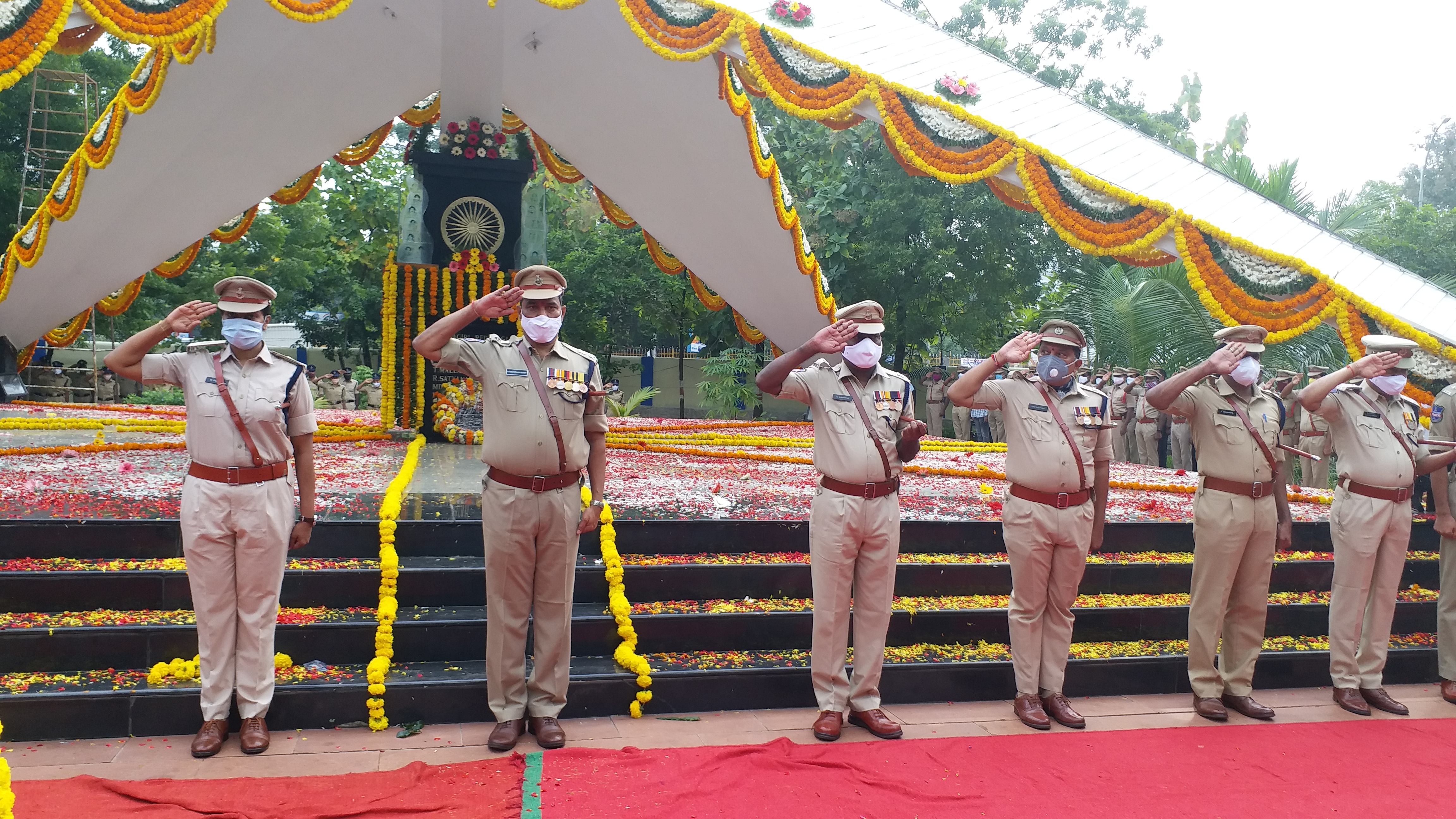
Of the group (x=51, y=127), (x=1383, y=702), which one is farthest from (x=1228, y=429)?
(x=51, y=127)

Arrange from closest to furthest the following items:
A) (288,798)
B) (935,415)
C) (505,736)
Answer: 1. (288,798)
2. (505,736)
3. (935,415)

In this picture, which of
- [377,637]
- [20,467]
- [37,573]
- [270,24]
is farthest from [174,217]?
[377,637]

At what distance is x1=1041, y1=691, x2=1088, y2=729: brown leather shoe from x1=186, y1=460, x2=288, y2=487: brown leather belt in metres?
3.30

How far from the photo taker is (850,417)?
12.6ft

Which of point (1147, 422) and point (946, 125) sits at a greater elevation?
point (946, 125)

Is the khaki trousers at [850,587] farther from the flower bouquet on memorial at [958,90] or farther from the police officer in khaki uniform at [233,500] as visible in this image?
the flower bouquet on memorial at [958,90]

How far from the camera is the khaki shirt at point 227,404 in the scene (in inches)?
134

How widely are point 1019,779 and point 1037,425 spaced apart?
144 cm

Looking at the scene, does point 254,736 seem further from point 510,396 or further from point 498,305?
point 498,305

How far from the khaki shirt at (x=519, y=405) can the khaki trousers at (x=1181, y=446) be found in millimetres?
11558

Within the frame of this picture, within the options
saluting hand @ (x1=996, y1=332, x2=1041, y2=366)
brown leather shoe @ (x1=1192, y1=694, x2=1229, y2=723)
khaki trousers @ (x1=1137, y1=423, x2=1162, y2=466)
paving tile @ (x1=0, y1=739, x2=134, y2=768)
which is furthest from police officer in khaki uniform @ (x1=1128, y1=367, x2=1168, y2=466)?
paving tile @ (x1=0, y1=739, x2=134, y2=768)

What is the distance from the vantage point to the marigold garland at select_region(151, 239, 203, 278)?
1092cm

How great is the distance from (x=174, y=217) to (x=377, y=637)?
830 centimetres

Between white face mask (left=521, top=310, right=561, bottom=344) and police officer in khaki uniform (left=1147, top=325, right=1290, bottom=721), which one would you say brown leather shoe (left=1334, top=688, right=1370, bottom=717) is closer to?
police officer in khaki uniform (left=1147, top=325, right=1290, bottom=721)
